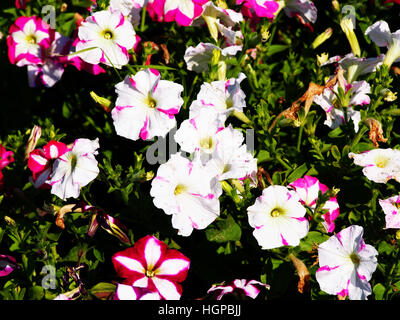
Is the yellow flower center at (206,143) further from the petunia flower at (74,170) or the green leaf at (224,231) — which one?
the petunia flower at (74,170)

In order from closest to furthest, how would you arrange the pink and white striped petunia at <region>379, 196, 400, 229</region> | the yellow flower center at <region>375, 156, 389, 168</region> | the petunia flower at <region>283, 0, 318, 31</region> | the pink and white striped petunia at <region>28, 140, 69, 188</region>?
1. the pink and white striped petunia at <region>379, 196, 400, 229</region>
2. the yellow flower center at <region>375, 156, 389, 168</region>
3. the pink and white striped petunia at <region>28, 140, 69, 188</region>
4. the petunia flower at <region>283, 0, 318, 31</region>

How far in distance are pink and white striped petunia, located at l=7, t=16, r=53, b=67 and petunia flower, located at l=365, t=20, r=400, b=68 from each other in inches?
56.5

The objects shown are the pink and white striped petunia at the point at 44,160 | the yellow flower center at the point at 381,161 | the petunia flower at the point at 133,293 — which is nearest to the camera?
the petunia flower at the point at 133,293

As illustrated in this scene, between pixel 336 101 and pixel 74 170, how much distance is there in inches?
41.1

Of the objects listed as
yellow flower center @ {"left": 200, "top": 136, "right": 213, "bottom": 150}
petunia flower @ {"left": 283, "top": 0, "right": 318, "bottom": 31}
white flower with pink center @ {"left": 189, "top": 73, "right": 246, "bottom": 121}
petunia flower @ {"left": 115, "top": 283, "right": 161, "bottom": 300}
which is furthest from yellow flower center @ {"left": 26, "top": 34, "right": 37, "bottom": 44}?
petunia flower @ {"left": 115, "top": 283, "right": 161, "bottom": 300}

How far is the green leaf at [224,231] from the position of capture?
1.66m

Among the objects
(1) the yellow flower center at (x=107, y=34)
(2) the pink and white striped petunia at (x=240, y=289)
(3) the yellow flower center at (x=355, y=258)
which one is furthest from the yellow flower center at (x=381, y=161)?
(1) the yellow flower center at (x=107, y=34)

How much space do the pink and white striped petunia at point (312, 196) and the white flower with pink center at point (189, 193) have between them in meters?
0.31

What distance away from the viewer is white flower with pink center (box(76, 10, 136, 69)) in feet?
5.99

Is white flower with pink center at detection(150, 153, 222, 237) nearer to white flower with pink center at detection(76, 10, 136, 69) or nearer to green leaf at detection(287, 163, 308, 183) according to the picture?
green leaf at detection(287, 163, 308, 183)

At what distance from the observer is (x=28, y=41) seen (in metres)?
2.15

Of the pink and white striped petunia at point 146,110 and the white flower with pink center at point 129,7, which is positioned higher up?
the white flower with pink center at point 129,7
